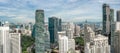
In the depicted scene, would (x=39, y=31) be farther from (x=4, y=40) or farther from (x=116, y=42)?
(x=116, y=42)

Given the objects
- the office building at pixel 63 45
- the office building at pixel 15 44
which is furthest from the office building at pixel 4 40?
the office building at pixel 63 45

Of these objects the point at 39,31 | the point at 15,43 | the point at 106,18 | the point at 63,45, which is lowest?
the point at 63,45

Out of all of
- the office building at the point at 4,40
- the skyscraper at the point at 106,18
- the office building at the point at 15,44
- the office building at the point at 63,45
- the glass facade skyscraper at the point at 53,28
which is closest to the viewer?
the office building at the point at 4,40

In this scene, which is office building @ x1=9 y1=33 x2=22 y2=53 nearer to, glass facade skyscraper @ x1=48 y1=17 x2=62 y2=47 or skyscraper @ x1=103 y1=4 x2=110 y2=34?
glass facade skyscraper @ x1=48 y1=17 x2=62 y2=47

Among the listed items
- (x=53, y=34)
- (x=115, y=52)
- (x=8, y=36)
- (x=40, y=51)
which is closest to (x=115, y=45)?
(x=115, y=52)

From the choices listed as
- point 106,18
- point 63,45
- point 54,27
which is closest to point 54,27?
point 54,27

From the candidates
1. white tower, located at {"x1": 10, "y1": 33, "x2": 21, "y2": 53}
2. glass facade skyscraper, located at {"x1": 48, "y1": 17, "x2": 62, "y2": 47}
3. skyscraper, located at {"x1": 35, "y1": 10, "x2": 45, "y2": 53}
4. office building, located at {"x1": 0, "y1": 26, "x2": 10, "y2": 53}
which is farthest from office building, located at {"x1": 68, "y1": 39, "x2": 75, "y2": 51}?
office building, located at {"x1": 0, "y1": 26, "x2": 10, "y2": 53}

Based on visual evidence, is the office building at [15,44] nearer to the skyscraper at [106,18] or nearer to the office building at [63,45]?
the office building at [63,45]

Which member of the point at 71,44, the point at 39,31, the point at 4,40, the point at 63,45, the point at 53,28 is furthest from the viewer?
the point at 53,28
